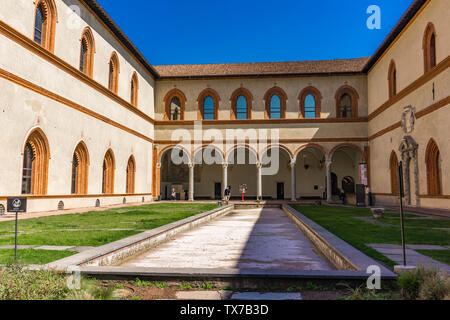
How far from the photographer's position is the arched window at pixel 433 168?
56.2 ft

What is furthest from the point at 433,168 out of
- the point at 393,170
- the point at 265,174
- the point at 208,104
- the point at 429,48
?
the point at 265,174

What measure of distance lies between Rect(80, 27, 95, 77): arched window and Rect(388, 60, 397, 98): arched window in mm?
18056

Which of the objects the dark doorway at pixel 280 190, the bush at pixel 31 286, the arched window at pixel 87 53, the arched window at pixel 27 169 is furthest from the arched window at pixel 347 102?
the bush at pixel 31 286

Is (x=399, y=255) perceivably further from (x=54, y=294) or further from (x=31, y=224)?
(x=31, y=224)

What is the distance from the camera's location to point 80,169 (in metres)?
18.5

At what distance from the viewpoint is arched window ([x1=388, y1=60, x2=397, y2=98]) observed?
2256 cm

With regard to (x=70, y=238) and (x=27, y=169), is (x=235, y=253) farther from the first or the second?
(x=27, y=169)

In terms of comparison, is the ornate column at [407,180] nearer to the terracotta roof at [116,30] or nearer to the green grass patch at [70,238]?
the green grass patch at [70,238]

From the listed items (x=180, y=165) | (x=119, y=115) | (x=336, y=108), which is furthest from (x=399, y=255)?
(x=180, y=165)

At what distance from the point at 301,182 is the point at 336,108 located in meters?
8.41

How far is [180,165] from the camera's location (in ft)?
114

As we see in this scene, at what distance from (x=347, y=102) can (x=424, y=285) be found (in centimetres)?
2726

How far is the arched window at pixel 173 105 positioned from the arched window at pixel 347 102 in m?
12.5

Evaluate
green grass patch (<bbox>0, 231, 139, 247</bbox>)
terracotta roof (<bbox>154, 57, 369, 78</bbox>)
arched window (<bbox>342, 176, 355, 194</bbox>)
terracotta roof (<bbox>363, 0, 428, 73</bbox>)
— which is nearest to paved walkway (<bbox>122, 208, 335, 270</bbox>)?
green grass patch (<bbox>0, 231, 139, 247</bbox>)
